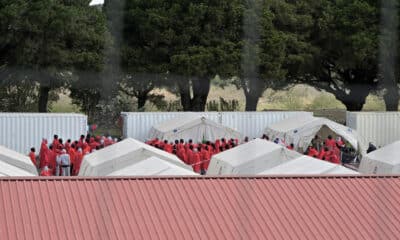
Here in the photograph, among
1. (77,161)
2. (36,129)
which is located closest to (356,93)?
(77,161)

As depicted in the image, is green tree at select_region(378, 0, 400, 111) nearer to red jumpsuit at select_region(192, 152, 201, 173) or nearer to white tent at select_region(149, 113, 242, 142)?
red jumpsuit at select_region(192, 152, 201, 173)

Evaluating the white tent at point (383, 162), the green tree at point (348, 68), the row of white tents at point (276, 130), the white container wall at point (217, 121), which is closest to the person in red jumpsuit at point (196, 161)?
the white tent at point (383, 162)

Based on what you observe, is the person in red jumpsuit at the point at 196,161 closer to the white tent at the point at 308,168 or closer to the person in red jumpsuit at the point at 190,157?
the person in red jumpsuit at the point at 190,157

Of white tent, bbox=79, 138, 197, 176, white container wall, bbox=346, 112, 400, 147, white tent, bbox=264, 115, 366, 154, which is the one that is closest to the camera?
white tent, bbox=79, 138, 197, 176

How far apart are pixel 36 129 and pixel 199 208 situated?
316cm

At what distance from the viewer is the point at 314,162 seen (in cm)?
303

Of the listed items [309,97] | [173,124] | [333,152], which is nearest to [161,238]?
[309,97]

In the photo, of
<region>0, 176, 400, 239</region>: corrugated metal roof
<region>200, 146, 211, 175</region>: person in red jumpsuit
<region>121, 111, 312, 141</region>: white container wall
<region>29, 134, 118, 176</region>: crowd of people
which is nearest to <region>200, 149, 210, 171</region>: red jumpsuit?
<region>200, 146, 211, 175</region>: person in red jumpsuit

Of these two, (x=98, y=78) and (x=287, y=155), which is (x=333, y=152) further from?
(x=98, y=78)

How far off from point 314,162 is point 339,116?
280 centimetres

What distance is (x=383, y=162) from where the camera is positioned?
11.9 ft

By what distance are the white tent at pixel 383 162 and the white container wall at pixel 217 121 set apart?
5.12ft

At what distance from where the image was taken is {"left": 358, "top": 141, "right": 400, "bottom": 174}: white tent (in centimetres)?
353

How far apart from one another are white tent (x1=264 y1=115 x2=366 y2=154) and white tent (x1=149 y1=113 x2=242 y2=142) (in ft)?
1.20
